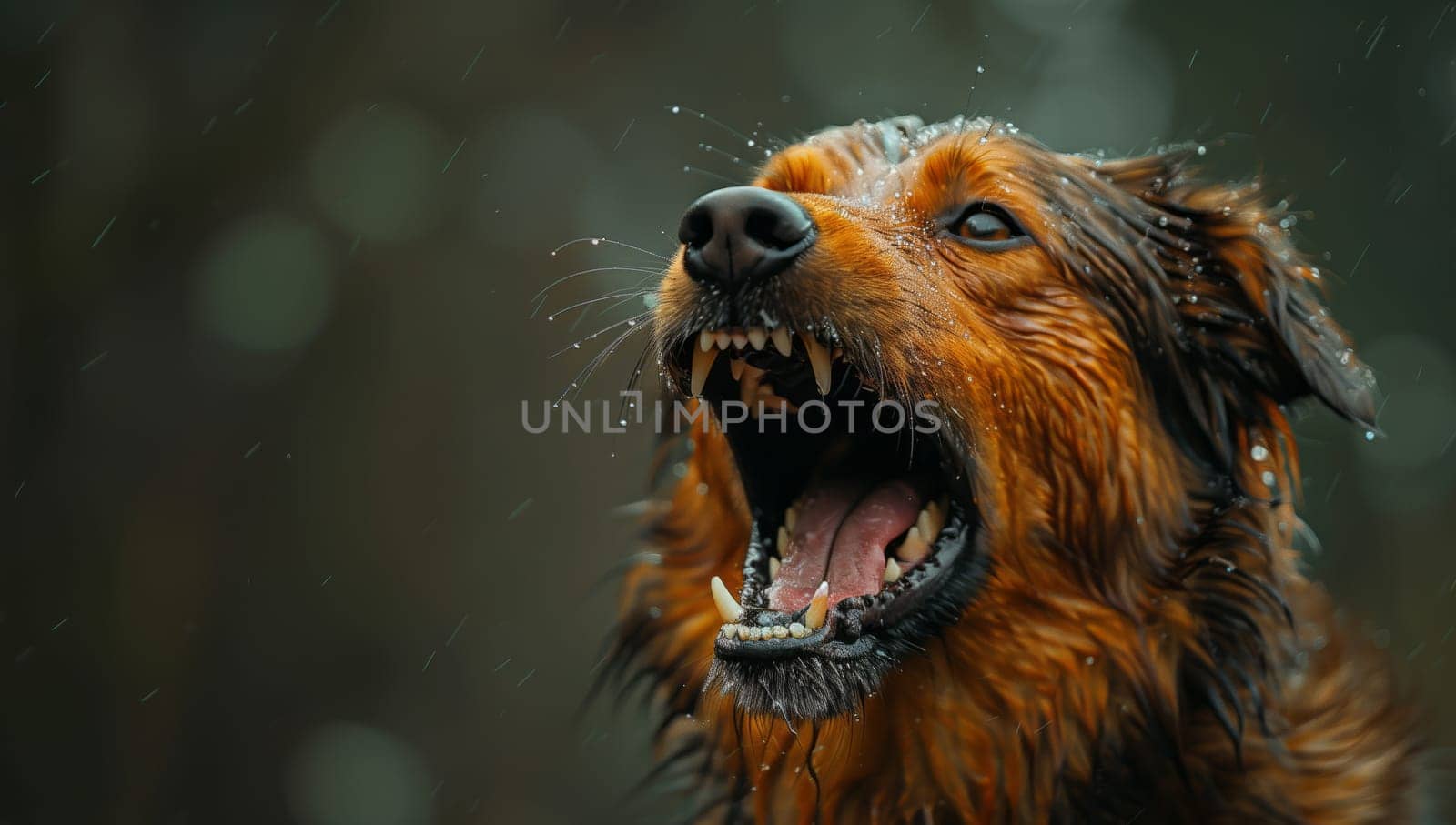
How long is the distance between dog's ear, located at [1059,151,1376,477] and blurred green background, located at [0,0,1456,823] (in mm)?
2945

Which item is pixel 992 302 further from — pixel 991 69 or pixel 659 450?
pixel 991 69

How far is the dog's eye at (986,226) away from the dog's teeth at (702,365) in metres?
0.71

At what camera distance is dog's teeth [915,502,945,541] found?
8.54ft

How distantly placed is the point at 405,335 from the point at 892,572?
598 cm

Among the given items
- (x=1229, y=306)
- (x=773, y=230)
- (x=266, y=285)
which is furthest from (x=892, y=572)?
(x=266, y=285)

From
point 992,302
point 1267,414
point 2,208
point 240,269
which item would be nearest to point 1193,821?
point 1267,414

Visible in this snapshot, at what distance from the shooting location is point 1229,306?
9.18ft

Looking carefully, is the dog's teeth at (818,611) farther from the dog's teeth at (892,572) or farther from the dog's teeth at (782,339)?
the dog's teeth at (782,339)

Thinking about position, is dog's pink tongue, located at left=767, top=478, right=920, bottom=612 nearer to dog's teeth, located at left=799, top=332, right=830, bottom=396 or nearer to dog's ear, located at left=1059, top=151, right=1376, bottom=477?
dog's teeth, located at left=799, top=332, right=830, bottom=396

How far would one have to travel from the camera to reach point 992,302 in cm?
262

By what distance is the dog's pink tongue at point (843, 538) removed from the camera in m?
2.56

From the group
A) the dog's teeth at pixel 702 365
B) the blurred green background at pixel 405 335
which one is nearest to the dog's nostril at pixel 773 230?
the dog's teeth at pixel 702 365

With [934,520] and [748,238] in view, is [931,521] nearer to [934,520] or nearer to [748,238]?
Result: [934,520]

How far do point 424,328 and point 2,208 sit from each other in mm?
3136
